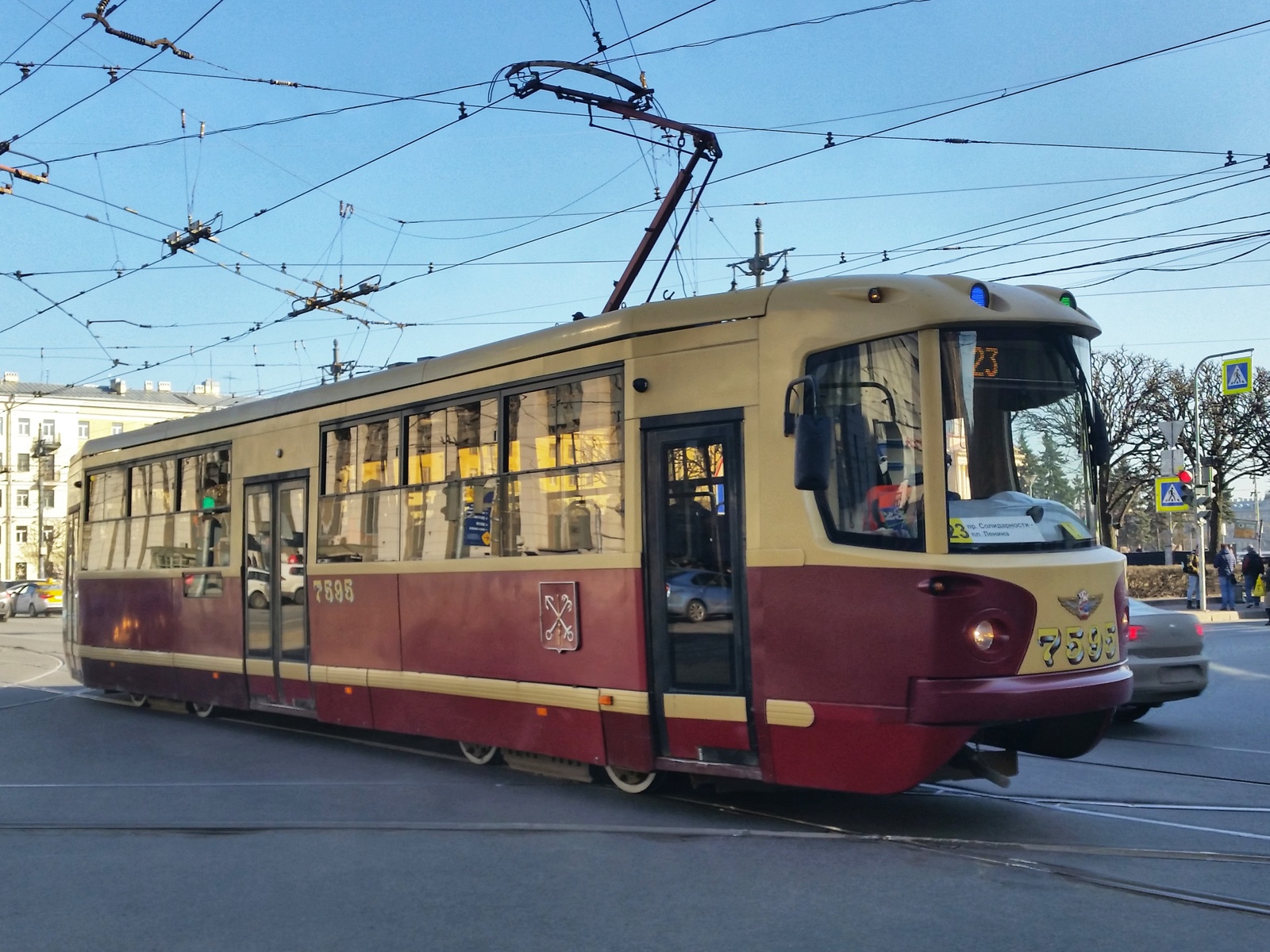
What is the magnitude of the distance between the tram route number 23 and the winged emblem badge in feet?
19.6

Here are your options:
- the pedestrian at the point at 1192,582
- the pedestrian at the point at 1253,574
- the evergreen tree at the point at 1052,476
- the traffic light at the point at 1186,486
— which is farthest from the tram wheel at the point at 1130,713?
the pedestrian at the point at 1253,574

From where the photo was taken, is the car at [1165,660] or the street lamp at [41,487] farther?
the street lamp at [41,487]

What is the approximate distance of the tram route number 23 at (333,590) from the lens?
10.4 m

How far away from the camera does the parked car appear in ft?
144

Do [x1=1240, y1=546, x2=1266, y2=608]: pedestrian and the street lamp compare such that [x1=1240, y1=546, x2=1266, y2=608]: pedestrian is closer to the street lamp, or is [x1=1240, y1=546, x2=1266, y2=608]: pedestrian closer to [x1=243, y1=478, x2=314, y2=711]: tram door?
[x1=243, y1=478, x2=314, y2=711]: tram door

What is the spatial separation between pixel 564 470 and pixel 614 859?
8.98ft

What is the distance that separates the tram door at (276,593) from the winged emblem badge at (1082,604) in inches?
269

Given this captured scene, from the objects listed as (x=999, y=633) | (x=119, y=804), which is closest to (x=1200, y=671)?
(x=999, y=633)

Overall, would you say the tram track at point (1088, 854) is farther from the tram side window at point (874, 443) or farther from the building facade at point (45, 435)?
the building facade at point (45, 435)

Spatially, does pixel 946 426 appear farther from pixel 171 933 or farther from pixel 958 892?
pixel 171 933

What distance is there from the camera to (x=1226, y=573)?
28.5 metres

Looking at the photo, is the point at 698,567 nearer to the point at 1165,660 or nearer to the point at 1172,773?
the point at 1172,773

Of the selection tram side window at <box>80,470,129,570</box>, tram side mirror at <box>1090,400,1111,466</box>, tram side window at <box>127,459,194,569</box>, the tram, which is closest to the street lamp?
tram side window at <box>80,470,129,570</box>

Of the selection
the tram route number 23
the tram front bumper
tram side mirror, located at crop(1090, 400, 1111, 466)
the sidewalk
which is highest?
tram side mirror, located at crop(1090, 400, 1111, 466)
